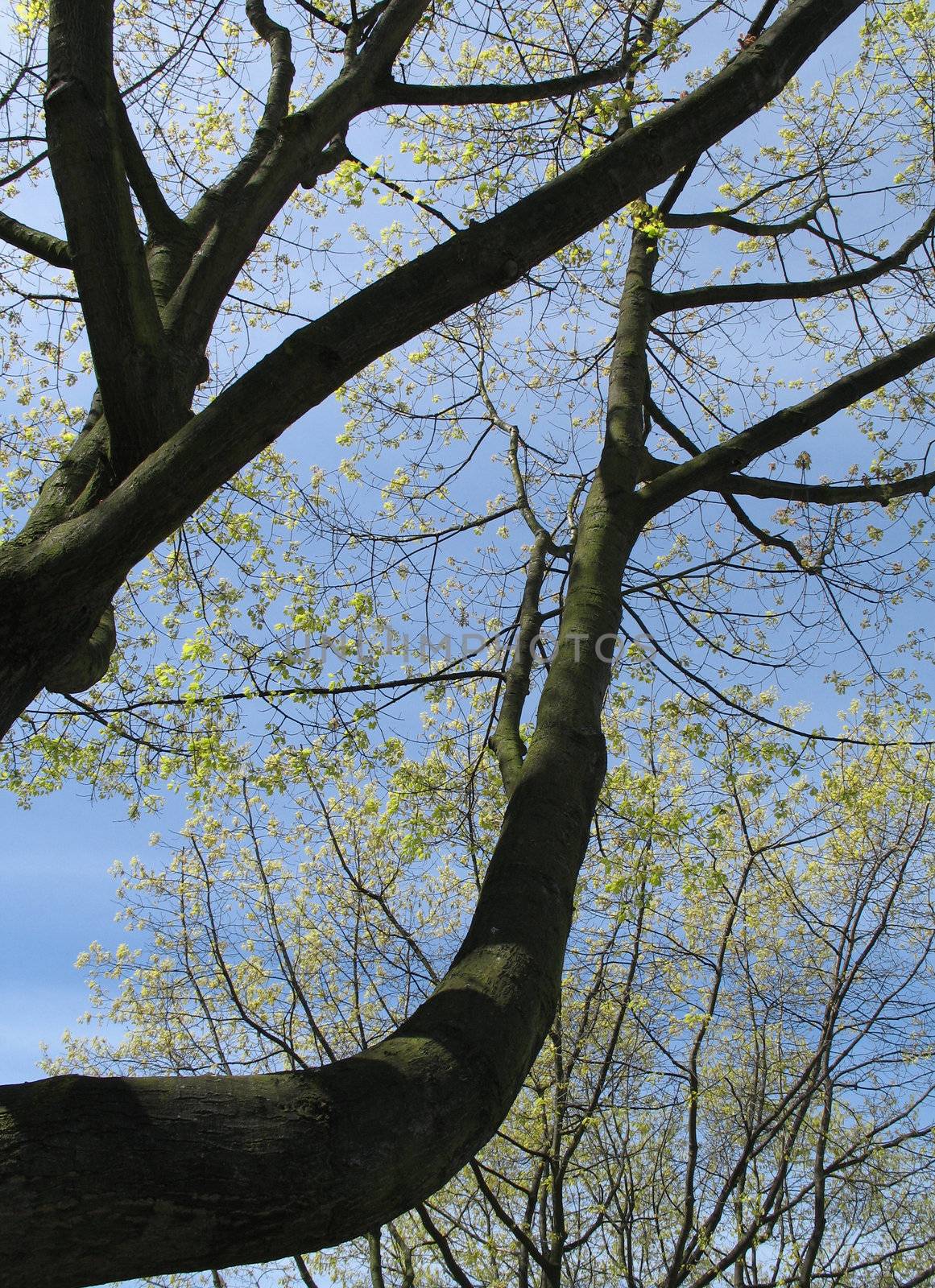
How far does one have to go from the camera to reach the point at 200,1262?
1.38 m

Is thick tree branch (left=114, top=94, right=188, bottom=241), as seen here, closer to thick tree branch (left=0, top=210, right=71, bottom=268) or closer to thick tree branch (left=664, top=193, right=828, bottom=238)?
thick tree branch (left=0, top=210, right=71, bottom=268)

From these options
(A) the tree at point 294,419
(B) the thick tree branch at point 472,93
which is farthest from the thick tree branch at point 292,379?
(B) the thick tree branch at point 472,93

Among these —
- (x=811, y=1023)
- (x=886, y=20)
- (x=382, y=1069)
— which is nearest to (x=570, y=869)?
(x=382, y=1069)

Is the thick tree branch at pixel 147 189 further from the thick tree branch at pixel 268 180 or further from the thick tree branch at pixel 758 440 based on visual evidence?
the thick tree branch at pixel 758 440

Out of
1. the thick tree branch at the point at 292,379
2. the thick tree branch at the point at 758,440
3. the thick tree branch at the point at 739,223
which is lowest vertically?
the thick tree branch at the point at 292,379

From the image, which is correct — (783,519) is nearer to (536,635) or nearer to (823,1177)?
(536,635)

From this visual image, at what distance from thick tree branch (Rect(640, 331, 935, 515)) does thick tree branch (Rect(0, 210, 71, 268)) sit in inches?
101

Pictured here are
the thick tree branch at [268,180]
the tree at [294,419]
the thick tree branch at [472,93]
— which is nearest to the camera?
the tree at [294,419]

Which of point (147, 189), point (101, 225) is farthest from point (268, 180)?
point (101, 225)

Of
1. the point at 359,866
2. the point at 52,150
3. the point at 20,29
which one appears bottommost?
the point at 359,866

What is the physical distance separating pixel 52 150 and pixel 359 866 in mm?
5259

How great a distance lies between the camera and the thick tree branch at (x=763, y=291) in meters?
4.89

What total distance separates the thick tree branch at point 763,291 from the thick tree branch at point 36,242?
310cm

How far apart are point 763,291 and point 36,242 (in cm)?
357
